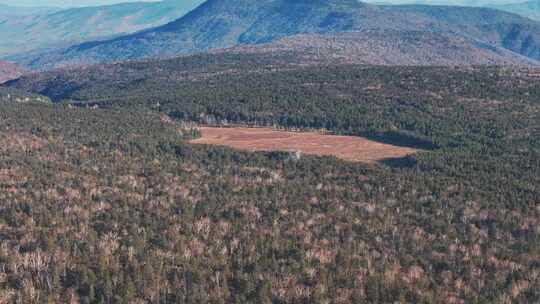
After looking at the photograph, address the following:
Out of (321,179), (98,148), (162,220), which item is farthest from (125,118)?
(162,220)

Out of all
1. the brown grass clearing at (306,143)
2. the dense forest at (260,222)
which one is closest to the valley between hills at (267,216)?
the dense forest at (260,222)

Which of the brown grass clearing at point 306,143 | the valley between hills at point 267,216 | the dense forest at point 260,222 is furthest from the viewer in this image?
the brown grass clearing at point 306,143

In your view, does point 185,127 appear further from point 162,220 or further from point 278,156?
point 162,220

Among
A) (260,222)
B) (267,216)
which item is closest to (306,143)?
(267,216)

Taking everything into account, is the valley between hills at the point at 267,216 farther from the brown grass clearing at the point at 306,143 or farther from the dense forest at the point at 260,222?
the brown grass clearing at the point at 306,143

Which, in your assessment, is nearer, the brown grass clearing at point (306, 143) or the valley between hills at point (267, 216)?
the valley between hills at point (267, 216)

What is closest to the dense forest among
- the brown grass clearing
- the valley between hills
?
the valley between hills

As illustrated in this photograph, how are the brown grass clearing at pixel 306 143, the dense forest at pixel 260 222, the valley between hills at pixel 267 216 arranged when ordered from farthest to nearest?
the brown grass clearing at pixel 306 143 → the valley between hills at pixel 267 216 → the dense forest at pixel 260 222
